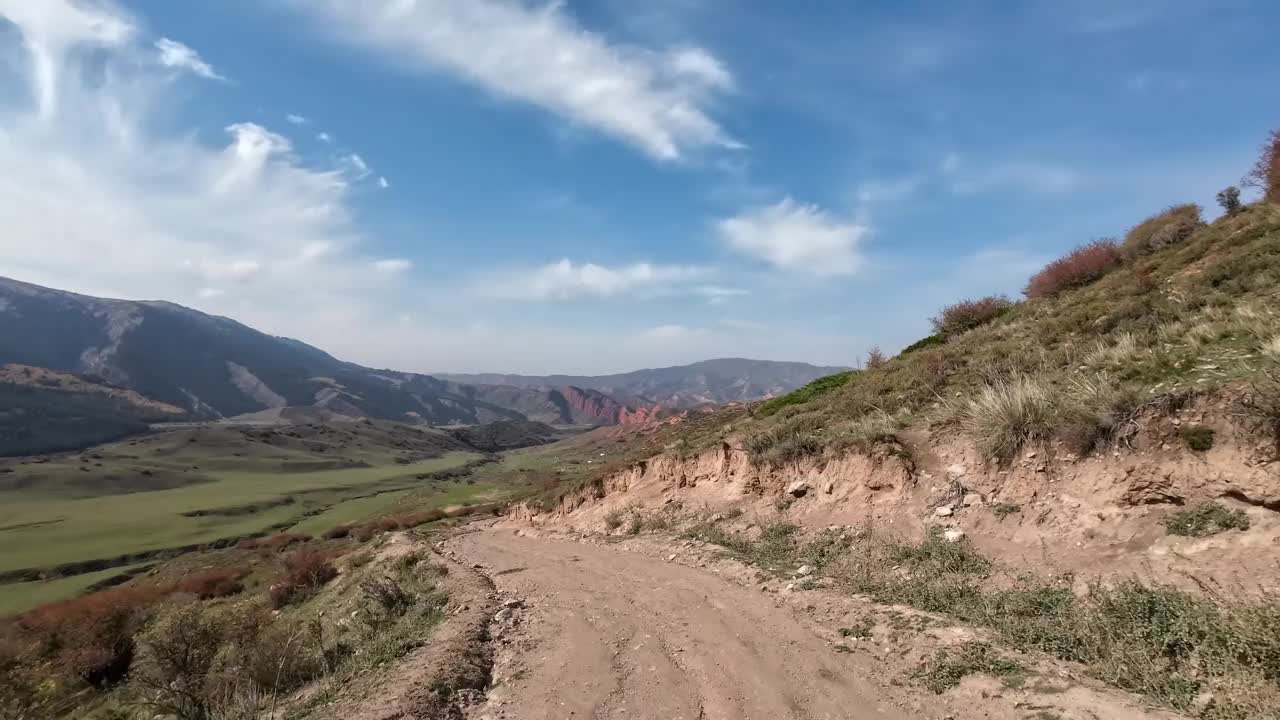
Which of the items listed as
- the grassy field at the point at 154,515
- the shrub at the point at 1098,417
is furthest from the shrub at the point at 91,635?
the grassy field at the point at 154,515

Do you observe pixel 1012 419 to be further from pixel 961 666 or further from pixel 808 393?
pixel 808 393

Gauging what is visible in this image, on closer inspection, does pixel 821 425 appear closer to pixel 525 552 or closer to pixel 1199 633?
pixel 525 552

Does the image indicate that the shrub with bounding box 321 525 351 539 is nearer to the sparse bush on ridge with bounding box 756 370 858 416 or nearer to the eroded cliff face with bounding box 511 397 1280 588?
the sparse bush on ridge with bounding box 756 370 858 416

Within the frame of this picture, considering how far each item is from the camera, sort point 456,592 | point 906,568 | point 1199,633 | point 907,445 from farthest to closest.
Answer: point 456,592
point 907,445
point 906,568
point 1199,633

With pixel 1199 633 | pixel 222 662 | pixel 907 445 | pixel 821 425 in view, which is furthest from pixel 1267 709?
pixel 222 662

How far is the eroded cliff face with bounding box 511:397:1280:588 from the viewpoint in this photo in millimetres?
7090

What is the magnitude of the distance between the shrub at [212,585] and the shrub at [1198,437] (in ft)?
123

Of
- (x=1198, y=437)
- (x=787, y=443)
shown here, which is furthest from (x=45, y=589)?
(x=1198, y=437)

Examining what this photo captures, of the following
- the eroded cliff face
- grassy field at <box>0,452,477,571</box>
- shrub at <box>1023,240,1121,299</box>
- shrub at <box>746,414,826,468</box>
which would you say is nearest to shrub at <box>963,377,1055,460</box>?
the eroded cliff face

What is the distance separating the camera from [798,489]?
1499 centimetres

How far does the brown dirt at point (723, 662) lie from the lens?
6176 millimetres

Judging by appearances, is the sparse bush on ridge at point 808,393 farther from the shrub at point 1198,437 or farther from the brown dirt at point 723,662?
the shrub at point 1198,437

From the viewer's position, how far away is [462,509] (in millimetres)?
44844

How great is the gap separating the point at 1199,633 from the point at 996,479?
4972 millimetres
